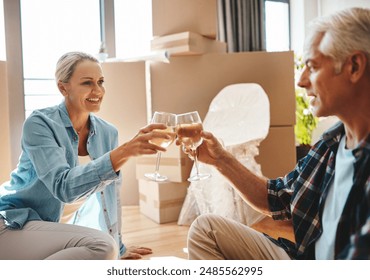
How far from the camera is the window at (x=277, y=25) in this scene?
4344 mm

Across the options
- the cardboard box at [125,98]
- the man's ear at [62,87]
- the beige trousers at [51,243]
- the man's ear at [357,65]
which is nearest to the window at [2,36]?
the cardboard box at [125,98]

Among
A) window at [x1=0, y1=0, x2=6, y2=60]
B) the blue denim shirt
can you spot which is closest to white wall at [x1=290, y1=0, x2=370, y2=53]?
window at [x1=0, y1=0, x2=6, y2=60]

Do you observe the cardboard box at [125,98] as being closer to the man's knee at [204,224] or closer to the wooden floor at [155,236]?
the wooden floor at [155,236]

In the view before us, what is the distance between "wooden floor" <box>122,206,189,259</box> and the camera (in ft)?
6.89

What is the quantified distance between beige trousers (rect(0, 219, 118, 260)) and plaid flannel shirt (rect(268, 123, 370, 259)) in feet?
1.69

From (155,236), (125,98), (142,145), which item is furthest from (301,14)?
(142,145)

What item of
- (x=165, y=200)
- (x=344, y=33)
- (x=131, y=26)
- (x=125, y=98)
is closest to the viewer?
(x=344, y=33)

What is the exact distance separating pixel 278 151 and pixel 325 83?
79.4 inches

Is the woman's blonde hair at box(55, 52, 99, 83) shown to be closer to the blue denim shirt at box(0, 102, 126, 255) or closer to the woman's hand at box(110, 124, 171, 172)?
the blue denim shirt at box(0, 102, 126, 255)

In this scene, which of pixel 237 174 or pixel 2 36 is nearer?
pixel 237 174

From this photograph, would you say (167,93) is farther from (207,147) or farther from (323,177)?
(323,177)

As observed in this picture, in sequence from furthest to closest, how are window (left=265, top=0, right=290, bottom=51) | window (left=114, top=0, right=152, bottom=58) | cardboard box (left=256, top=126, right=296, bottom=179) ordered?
window (left=265, top=0, right=290, bottom=51) → window (left=114, top=0, right=152, bottom=58) → cardboard box (left=256, top=126, right=296, bottom=179)

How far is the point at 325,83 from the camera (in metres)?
0.97

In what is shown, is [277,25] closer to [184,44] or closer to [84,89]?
[184,44]
